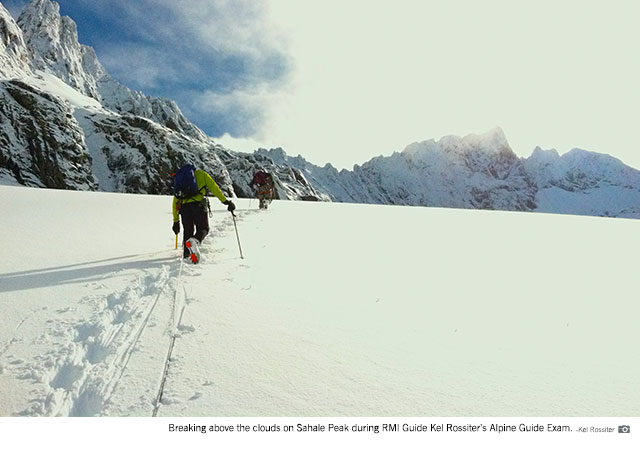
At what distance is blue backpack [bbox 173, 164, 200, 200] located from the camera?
24.6 ft

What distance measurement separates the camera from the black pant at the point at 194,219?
7.57 m

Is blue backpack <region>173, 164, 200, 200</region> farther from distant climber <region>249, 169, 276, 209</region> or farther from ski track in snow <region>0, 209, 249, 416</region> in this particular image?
distant climber <region>249, 169, 276, 209</region>

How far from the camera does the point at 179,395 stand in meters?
2.62

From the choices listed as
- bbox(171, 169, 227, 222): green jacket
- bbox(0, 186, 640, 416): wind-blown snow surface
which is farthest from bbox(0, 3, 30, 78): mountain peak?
bbox(0, 186, 640, 416): wind-blown snow surface

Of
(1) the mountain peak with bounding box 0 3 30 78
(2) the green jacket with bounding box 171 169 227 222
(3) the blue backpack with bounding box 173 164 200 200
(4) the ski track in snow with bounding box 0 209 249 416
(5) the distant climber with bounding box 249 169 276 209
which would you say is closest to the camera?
(4) the ski track in snow with bounding box 0 209 249 416

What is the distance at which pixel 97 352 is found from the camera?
3.27 meters

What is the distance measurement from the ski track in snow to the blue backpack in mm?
2956

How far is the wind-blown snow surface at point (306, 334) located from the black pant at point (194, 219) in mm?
619

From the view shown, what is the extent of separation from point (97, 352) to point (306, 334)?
2.05 meters

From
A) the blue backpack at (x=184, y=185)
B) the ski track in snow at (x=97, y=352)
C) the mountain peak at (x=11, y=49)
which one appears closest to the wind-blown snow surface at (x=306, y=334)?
the ski track in snow at (x=97, y=352)

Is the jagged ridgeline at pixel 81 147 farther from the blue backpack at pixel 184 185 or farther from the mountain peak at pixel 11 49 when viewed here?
the blue backpack at pixel 184 185

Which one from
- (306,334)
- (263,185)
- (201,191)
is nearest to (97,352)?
(306,334)
